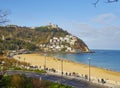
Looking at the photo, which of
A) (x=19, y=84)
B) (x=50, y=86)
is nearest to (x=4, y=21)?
(x=19, y=84)

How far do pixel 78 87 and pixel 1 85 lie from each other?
2532 centimetres

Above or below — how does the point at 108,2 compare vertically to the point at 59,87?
above

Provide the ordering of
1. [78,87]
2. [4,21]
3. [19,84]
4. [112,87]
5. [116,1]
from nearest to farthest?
[116,1]
[4,21]
[19,84]
[78,87]
[112,87]

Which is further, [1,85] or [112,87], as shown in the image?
[112,87]

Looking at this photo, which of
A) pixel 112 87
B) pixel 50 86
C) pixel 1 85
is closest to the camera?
pixel 1 85

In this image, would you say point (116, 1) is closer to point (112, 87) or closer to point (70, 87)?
point (70, 87)

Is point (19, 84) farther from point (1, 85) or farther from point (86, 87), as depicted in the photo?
point (1, 85)

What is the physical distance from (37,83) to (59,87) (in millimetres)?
4902

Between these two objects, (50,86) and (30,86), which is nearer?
(30,86)

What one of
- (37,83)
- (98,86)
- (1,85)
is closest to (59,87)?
(37,83)

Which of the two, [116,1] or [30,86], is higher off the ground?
[116,1]

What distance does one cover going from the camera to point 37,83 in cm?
3831

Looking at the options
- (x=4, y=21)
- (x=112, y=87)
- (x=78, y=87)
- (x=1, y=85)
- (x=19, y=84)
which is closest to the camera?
(x=4, y=21)

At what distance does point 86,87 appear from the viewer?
151 ft
